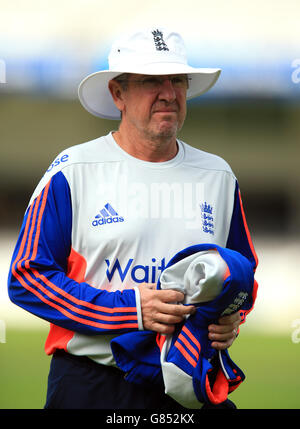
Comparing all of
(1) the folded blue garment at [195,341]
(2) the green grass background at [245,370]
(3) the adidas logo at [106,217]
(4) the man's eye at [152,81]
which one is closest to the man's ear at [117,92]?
(4) the man's eye at [152,81]

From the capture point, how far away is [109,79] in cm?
218

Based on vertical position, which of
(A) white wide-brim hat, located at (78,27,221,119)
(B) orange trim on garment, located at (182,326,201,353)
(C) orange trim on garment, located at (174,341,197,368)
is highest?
(A) white wide-brim hat, located at (78,27,221,119)

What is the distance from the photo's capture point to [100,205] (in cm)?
204

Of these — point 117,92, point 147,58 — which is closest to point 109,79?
point 117,92

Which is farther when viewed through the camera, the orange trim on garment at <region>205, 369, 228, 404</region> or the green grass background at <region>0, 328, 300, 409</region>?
the green grass background at <region>0, 328, 300, 409</region>

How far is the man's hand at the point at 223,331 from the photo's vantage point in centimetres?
185

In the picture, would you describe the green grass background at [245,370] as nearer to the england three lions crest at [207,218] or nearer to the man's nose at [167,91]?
the england three lions crest at [207,218]

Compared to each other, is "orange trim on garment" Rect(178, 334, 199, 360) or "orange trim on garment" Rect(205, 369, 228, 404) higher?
"orange trim on garment" Rect(178, 334, 199, 360)

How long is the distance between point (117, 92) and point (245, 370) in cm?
307

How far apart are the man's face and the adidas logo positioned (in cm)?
28

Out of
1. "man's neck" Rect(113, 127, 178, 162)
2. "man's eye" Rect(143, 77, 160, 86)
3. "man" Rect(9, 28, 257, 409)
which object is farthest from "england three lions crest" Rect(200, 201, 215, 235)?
"man's eye" Rect(143, 77, 160, 86)

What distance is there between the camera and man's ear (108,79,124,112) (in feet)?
7.06

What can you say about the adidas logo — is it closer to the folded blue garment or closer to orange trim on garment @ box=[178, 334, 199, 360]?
the folded blue garment

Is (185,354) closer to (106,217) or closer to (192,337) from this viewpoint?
(192,337)
